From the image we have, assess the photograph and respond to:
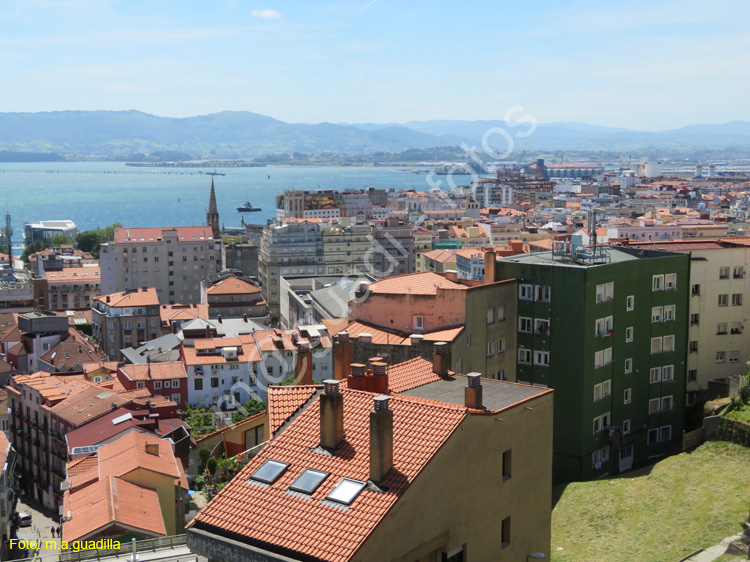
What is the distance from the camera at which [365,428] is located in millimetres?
9164

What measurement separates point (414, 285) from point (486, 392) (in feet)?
28.1

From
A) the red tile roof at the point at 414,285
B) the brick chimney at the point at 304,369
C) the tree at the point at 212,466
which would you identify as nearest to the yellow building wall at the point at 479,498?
the brick chimney at the point at 304,369

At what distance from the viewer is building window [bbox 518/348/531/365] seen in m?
19.8

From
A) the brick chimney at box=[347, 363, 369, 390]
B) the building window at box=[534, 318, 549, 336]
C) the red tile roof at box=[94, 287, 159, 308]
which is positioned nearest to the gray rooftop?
the brick chimney at box=[347, 363, 369, 390]

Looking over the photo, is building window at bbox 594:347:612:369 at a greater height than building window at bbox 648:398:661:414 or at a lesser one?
greater

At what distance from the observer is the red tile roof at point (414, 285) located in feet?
61.8

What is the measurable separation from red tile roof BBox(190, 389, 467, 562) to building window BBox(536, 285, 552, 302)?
10.3 meters

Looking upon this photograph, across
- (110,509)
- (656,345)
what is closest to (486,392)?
(110,509)

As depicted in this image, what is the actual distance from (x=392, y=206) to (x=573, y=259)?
10516 cm

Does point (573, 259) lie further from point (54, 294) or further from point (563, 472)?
point (54, 294)

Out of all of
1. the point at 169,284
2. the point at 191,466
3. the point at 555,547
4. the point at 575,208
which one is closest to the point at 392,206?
the point at 575,208

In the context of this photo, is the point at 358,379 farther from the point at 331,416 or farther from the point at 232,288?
the point at 232,288

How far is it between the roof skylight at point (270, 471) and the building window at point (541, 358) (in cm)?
1133

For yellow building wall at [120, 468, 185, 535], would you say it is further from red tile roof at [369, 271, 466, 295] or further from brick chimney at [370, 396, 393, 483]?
brick chimney at [370, 396, 393, 483]
